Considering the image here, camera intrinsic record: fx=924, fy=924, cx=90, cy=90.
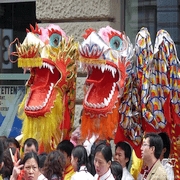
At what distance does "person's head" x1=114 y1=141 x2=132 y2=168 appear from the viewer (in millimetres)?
8625

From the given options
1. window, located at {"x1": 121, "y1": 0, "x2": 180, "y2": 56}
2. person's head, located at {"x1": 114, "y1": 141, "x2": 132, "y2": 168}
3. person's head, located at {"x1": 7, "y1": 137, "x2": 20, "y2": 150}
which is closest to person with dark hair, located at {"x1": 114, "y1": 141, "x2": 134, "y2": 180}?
person's head, located at {"x1": 114, "y1": 141, "x2": 132, "y2": 168}

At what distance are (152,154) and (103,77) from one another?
1134 millimetres

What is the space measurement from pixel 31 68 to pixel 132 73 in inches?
38.6

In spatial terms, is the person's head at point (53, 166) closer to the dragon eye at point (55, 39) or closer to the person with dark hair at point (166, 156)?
the person with dark hair at point (166, 156)

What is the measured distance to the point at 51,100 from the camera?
877 centimetres

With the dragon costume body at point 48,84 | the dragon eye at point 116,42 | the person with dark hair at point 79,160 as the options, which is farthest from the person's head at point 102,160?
the dragon eye at point 116,42

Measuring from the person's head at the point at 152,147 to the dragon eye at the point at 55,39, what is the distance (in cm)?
158

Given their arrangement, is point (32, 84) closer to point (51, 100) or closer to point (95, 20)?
point (51, 100)

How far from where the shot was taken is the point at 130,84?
860 centimetres

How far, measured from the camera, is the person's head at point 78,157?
803cm

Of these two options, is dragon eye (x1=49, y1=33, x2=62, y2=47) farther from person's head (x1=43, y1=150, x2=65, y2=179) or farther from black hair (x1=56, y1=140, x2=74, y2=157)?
person's head (x1=43, y1=150, x2=65, y2=179)

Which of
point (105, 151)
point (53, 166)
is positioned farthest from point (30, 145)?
point (105, 151)

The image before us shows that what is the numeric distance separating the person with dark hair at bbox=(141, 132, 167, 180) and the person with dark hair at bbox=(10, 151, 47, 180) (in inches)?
35.1

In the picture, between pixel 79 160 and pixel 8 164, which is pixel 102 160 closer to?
pixel 79 160
